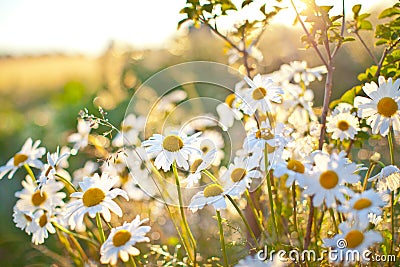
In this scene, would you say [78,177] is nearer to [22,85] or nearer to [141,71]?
[141,71]

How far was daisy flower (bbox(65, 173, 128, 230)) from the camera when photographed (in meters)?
0.90

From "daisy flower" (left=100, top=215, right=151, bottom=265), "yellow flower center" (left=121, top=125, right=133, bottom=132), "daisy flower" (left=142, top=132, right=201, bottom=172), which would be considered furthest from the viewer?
"yellow flower center" (left=121, top=125, right=133, bottom=132)

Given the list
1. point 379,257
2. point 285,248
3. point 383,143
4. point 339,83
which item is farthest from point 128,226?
point 339,83

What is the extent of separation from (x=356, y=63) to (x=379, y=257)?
2.23 m

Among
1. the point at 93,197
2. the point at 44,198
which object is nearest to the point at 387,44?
the point at 93,197

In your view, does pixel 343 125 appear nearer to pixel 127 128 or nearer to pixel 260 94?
pixel 260 94

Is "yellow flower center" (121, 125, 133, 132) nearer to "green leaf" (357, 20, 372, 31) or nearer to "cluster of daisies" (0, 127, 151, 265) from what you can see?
"cluster of daisies" (0, 127, 151, 265)

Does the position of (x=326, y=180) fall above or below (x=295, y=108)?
below

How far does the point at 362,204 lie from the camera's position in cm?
74

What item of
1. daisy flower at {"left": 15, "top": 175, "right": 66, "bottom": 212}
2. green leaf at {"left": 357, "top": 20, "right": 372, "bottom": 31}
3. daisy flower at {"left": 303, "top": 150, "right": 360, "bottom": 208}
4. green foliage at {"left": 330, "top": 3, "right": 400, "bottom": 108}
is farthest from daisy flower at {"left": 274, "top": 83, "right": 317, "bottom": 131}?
daisy flower at {"left": 15, "top": 175, "right": 66, "bottom": 212}

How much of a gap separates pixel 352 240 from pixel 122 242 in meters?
0.37

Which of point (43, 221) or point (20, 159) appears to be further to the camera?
point (20, 159)

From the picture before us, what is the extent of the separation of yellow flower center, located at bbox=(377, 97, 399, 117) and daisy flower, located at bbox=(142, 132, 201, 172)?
344 mm

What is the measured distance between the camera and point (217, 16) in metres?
1.13
